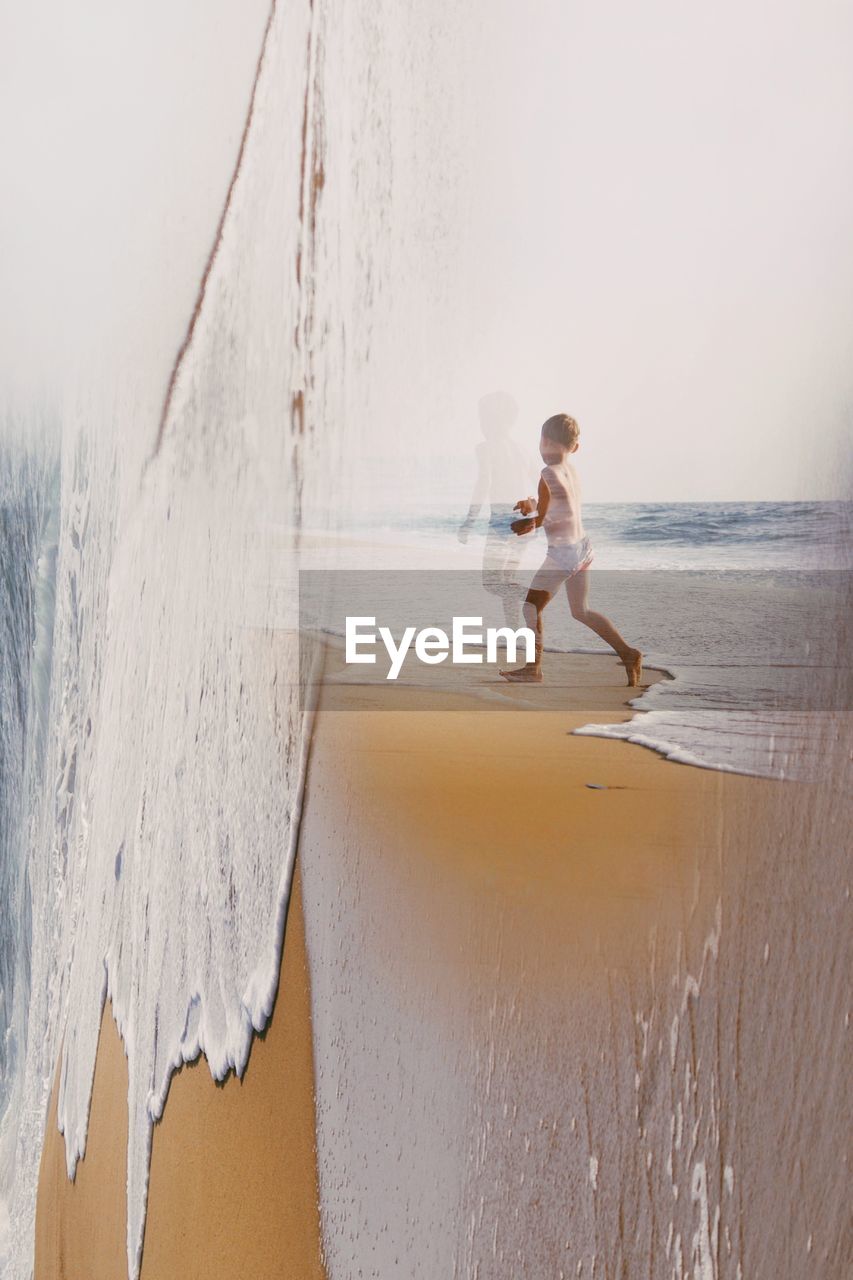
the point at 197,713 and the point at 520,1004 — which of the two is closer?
the point at 520,1004

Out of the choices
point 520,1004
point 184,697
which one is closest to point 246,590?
point 184,697

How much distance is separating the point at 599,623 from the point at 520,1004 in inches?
10.2

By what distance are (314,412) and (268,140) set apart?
0.23 m

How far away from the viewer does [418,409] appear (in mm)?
696

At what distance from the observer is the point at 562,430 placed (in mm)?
638

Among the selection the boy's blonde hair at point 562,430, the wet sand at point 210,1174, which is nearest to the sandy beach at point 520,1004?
the wet sand at point 210,1174

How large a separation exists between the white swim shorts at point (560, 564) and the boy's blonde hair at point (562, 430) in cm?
6

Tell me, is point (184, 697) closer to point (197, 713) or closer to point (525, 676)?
point (197, 713)

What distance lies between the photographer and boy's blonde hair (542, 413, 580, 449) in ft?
2.08

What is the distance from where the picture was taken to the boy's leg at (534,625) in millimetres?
650

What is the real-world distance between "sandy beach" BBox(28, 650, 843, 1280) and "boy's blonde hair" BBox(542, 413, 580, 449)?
5.6 inches

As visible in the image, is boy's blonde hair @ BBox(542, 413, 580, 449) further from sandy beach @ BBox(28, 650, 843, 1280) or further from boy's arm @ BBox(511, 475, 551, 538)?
sandy beach @ BBox(28, 650, 843, 1280)

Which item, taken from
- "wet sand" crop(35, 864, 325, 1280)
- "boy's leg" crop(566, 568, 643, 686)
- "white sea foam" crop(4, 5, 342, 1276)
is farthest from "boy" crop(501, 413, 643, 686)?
"wet sand" crop(35, 864, 325, 1280)

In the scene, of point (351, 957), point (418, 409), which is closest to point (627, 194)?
point (418, 409)
